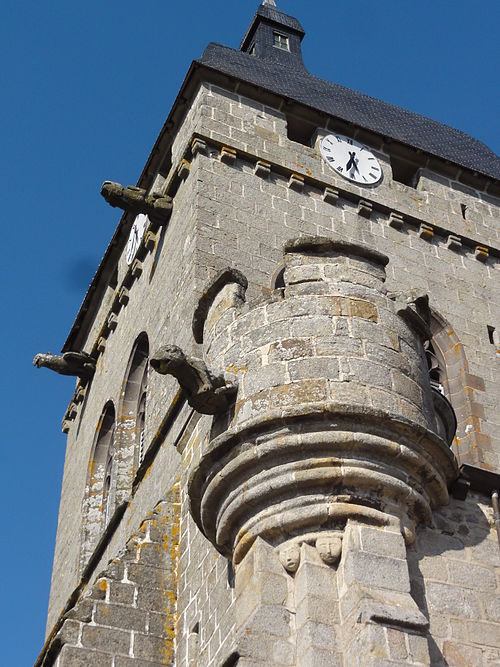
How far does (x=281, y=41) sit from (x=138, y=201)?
8636 mm

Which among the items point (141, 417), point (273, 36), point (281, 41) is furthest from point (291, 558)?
point (273, 36)

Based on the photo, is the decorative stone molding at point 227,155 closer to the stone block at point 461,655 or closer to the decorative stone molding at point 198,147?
the decorative stone molding at point 198,147

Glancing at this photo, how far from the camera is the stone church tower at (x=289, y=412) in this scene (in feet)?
24.1

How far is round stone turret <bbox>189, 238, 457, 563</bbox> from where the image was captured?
7.46 meters

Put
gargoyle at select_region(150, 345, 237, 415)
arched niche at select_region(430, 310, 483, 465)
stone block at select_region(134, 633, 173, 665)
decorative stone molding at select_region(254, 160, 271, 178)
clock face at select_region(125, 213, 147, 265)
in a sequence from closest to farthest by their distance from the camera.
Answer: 1. gargoyle at select_region(150, 345, 237, 415)
2. stone block at select_region(134, 633, 173, 665)
3. arched niche at select_region(430, 310, 483, 465)
4. decorative stone molding at select_region(254, 160, 271, 178)
5. clock face at select_region(125, 213, 147, 265)

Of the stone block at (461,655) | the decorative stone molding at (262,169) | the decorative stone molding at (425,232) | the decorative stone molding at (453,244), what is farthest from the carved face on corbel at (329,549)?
the decorative stone molding at (453,244)

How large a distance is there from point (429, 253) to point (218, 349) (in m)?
5.63

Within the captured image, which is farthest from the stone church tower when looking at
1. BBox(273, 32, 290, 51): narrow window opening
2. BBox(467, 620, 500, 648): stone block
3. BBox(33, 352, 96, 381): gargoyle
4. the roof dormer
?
BBox(273, 32, 290, 51): narrow window opening

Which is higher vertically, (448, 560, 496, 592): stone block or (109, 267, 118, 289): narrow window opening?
(109, 267, 118, 289): narrow window opening

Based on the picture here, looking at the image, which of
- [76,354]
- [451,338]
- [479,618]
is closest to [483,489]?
[479,618]

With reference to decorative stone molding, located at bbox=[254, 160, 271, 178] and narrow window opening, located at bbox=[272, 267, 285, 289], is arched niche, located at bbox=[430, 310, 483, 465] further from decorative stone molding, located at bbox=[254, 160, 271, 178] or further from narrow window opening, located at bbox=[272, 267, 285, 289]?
decorative stone molding, located at bbox=[254, 160, 271, 178]

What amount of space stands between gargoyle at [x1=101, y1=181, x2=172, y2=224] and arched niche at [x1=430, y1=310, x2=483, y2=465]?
299cm

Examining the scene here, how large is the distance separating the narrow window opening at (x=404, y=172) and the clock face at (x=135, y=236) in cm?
298

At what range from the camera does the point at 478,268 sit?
13.9 meters
